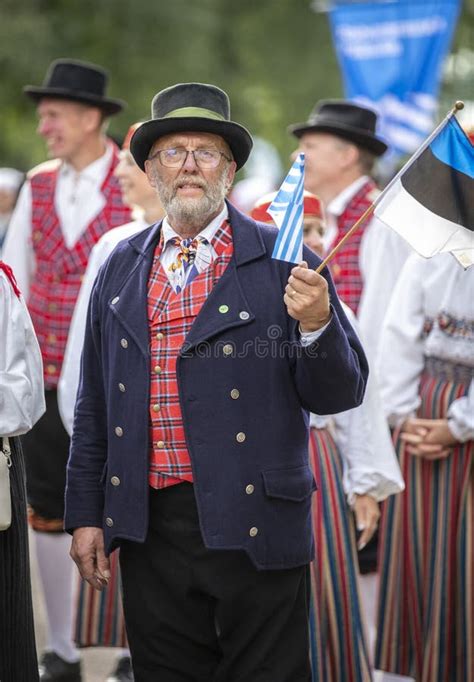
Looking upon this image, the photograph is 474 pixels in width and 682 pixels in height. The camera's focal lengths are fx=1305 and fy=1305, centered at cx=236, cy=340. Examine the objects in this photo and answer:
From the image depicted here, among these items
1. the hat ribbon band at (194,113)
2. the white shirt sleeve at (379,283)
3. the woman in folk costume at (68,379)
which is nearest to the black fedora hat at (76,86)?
the woman in folk costume at (68,379)

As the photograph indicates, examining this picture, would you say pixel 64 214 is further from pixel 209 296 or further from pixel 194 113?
pixel 209 296

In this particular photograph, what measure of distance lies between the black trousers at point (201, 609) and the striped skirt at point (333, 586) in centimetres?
76

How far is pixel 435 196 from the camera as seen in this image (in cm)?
397

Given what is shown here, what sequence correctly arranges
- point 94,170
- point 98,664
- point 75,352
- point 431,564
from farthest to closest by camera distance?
point 94,170 → point 98,664 → point 75,352 → point 431,564

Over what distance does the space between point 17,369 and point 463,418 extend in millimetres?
1980

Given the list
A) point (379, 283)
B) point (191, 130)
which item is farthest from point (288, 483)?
point (379, 283)

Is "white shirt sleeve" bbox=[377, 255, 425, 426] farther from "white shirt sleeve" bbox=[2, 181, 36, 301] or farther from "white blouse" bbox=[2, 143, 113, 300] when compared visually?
"white shirt sleeve" bbox=[2, 181, 36, 301]

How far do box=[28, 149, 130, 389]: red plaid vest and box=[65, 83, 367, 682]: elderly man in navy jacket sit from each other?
2089mm

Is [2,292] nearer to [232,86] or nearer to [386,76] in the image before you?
[386,76]

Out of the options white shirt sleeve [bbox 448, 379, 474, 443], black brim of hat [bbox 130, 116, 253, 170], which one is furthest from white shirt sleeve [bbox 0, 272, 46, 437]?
white shirt sleeve [bbox 448, 379, 474, 443]

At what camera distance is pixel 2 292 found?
3994 mm

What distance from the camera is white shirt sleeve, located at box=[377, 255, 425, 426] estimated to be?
5.46 meters

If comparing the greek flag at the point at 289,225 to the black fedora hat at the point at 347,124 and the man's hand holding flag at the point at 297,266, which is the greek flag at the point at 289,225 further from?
the black fedora hat at the point at 347,124

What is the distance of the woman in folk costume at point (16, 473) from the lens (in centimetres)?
391
